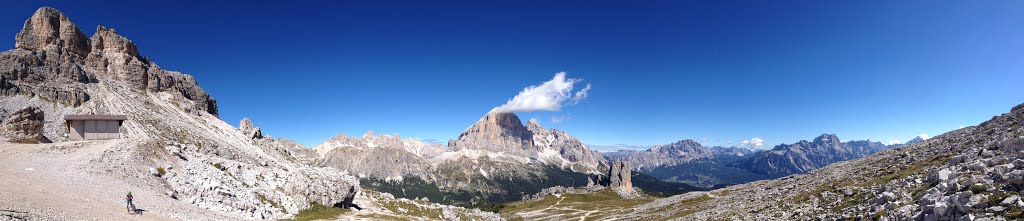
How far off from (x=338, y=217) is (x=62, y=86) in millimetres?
154226

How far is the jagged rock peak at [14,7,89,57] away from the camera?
569 feet

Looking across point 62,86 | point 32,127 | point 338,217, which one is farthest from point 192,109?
point 338,217

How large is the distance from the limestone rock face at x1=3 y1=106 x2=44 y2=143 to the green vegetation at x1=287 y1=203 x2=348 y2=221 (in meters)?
39.1

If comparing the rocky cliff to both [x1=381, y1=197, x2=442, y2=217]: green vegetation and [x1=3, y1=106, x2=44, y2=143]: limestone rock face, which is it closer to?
[x1=3, y1=106, x2=44, y2=143]: limestone rock face

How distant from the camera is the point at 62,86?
15425 cm

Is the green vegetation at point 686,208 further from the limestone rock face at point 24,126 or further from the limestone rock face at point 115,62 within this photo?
the limestone rock face at point 115,62

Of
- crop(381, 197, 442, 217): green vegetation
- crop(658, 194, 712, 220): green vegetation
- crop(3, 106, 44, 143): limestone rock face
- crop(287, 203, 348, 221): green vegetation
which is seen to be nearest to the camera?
crop(3, 106, 44, 143): limestone rock face

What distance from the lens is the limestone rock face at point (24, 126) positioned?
6253 cm

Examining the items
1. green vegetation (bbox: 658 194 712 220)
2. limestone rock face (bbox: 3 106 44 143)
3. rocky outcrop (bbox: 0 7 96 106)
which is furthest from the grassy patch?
rocky outcrop (bbox: 0 7 96 106)

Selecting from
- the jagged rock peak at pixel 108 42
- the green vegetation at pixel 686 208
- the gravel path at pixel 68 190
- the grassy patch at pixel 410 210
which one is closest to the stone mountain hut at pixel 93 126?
the gravel path at pixel 68 190

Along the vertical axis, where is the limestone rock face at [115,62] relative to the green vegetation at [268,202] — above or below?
above

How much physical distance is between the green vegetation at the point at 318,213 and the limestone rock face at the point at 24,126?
128 ft

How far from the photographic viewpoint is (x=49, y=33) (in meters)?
178

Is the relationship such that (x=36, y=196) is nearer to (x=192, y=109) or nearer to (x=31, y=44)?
(x=192, y=109)
